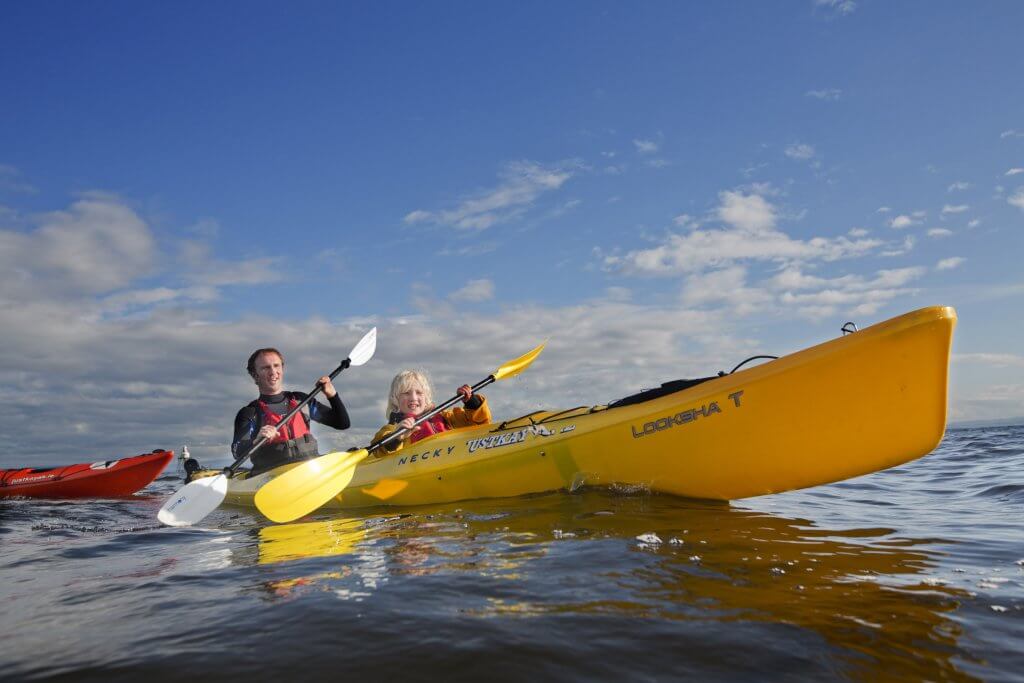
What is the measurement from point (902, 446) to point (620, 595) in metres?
2.96

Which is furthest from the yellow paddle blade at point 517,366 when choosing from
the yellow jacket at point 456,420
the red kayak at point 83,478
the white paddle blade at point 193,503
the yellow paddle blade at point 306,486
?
the red kayak at point 83,478

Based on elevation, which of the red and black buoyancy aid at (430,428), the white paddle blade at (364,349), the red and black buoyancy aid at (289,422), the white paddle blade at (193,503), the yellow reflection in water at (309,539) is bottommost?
the yellow reflection in water at (309,539)

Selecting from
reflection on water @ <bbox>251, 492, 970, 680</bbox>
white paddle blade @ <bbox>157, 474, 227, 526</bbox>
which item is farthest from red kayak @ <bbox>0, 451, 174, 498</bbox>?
reflection on water @ <bbox>251, 492, 970, 680</bbox>

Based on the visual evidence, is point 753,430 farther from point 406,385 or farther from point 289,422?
point 289,422

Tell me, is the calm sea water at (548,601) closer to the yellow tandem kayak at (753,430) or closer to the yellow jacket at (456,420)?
the yellow tandem kayak at (753,430)

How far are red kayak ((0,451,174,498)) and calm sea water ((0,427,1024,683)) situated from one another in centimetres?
736

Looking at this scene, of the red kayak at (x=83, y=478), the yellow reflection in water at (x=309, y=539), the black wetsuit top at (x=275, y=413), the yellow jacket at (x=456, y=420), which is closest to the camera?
the yellow reflection in water at (x=309, y=539)

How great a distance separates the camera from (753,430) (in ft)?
15.3

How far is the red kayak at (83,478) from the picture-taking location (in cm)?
1123

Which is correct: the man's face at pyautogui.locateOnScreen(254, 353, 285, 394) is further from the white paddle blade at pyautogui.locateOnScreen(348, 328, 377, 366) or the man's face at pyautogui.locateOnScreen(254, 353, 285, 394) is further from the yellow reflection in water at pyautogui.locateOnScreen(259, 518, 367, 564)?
the yellow reflection in water at pyautogui.locateOnScreen(259, 518, 367, 564)

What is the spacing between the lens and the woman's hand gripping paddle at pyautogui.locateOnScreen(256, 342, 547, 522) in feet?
18.3

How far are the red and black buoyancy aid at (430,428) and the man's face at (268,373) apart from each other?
2.11m

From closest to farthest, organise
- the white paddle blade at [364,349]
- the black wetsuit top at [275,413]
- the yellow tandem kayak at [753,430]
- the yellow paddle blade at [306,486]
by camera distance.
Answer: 1. the yellow tandem kayak at [753,430]
2. the yellow paddle blade at [306,486]
3. the black wetsuit top at [275,413]
4. the white paddle blade at [364,349]

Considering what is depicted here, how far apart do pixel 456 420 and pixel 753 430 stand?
376 centimetres
